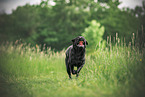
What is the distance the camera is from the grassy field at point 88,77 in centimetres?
268

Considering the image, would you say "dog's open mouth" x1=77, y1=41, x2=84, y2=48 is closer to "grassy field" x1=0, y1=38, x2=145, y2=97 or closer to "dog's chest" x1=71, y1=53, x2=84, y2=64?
"dog's chest" x1=71, y1=53, x2=84, y2=64

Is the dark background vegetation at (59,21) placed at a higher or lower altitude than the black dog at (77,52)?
higher

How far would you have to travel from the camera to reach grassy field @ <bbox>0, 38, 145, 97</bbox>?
8.80 feet

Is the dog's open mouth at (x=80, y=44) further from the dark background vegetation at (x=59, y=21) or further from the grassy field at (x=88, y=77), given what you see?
the dark background vegetation at (x=59, y=21)

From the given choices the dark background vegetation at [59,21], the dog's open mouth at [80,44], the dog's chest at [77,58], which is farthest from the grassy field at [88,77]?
the dark background vegetation at [59,21]

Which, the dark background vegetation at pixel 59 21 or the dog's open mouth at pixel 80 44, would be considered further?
the dark background vegetation at pixel 59 21

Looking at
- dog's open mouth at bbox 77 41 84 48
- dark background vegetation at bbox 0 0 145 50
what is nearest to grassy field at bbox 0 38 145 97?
dog's open mouth at bbox 77 41 84 48

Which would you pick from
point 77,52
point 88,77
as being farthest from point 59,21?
point 88,77

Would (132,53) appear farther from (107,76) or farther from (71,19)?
(71,19)

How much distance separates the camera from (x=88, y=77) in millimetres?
4266

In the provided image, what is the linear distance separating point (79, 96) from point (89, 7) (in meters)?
31.9

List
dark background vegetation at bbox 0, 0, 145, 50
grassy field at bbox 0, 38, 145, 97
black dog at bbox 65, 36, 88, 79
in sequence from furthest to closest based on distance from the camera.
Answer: dark background vegetation at bbox 0, 0, 145, 50 → black dog at bbox 65, 36, 88, 79 → grassy field at bbox 0, 38, 145, 97

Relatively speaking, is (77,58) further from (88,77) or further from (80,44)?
(88,77)

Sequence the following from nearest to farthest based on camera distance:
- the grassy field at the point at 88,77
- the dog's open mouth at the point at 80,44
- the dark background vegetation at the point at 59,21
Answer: the grassy field at the point at 88,77, the dog's open mouth at the point at 80,44, the dark background vegetation at the point at 59,21
